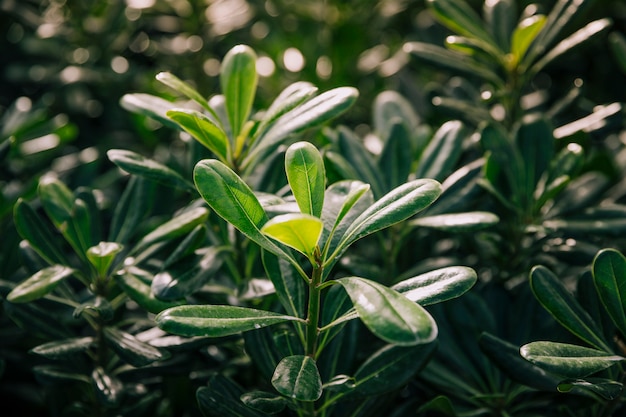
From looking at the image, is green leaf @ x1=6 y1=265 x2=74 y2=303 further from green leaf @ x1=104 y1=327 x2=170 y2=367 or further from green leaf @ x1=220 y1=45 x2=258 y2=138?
green leaf @ x1=220 y1=45 x2=258 y2=138

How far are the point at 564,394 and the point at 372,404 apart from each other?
33 centimetres

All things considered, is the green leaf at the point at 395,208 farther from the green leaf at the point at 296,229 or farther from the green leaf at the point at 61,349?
the green leaf at the point at 61,349

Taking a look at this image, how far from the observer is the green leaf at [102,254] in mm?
994

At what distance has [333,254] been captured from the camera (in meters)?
0.85

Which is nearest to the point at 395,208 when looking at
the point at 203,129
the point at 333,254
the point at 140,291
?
the point at 333,254

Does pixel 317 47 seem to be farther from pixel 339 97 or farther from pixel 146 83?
pixel 339 97

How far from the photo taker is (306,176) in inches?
33.3

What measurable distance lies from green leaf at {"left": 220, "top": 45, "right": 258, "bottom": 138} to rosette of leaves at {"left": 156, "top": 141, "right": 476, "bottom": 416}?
0.76 ft

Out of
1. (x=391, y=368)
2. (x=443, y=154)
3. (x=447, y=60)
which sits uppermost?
(x=447, y=60)

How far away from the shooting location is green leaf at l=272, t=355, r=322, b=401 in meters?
0.80

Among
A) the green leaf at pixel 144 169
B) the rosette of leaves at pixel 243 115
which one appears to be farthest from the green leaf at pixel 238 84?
the green leaf at pixel 144 169

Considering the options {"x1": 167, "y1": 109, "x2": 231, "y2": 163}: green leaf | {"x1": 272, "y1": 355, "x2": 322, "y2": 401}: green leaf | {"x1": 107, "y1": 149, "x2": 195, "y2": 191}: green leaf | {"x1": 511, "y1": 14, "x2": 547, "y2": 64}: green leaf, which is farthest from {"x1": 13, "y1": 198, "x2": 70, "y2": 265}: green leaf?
{"x1": 511, "y1": 14, "x2": 547, "y2": 64}: green leaf

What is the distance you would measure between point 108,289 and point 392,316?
24.4 inches

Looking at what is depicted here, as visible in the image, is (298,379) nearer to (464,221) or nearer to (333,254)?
(333,254)
